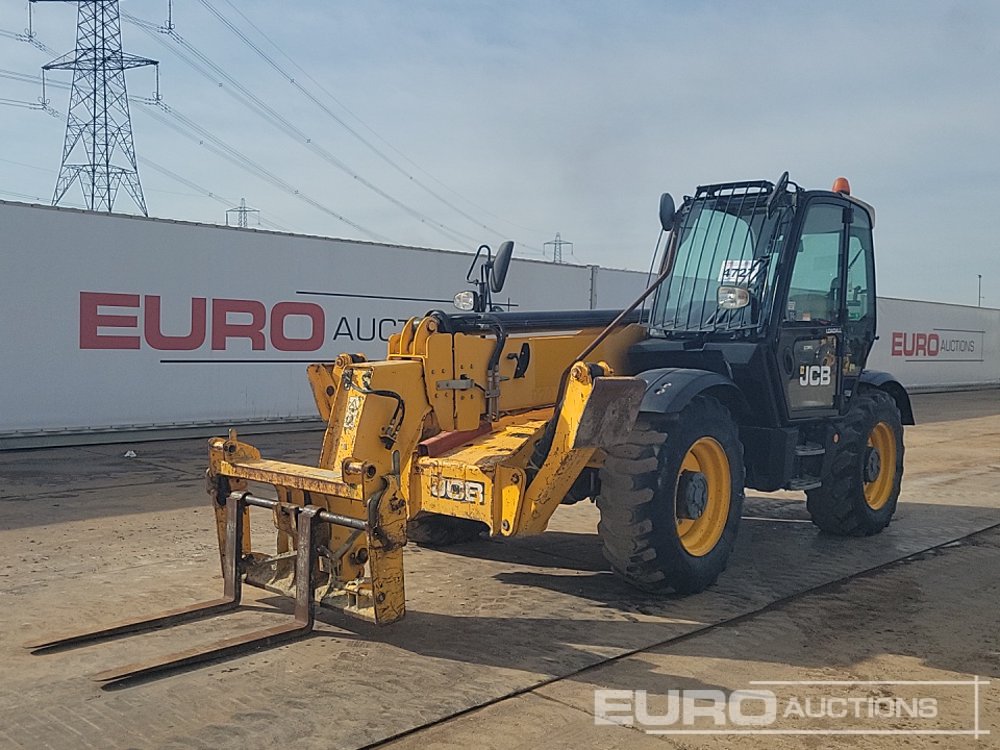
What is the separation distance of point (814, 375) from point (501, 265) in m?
2.52

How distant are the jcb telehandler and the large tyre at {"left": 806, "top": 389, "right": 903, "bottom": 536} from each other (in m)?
0.02

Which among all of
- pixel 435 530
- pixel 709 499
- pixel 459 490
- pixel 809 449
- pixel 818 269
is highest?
pixel 818 269

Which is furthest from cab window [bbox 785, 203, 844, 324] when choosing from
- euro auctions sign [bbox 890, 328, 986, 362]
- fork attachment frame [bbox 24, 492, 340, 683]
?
euro auctions sign [bbox 890, 328, 986, 362]

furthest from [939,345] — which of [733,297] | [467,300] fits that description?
[467,300]

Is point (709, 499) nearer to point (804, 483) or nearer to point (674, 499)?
point (674, 499)

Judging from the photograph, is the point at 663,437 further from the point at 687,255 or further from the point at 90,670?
the point at 90,670

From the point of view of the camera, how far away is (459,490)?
17.4 feet

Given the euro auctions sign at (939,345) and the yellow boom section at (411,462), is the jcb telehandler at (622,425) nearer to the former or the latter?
the yellow boom section at (411,462)

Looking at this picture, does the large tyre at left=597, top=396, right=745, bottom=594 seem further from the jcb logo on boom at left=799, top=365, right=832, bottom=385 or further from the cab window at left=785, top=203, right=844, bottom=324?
the cab window at left=785, top=203, right=844, bottom=324

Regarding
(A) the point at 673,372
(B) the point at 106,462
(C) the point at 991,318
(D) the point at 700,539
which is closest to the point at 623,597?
(D) the point at 700,539

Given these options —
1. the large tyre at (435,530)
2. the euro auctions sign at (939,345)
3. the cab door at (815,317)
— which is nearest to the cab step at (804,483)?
the cab door at (815,317)

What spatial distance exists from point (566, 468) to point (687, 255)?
2359mm

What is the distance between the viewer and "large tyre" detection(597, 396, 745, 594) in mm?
5395

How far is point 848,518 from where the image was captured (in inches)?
293
